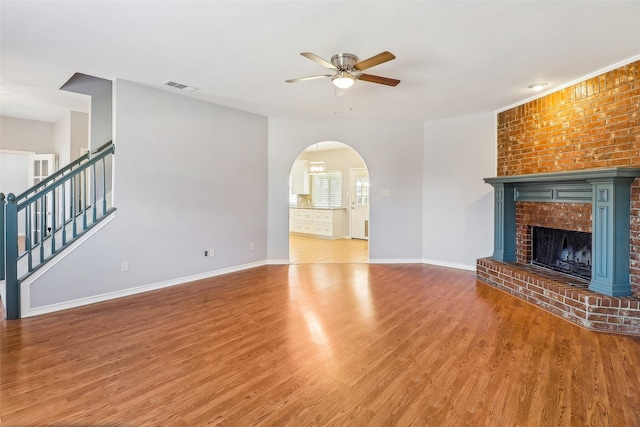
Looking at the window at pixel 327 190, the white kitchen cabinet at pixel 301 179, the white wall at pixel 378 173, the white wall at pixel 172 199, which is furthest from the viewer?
the white kitchen cabinet at pixel 301 179

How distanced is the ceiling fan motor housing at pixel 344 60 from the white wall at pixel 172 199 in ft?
8.38

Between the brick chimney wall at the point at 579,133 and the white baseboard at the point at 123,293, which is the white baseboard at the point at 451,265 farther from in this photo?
the white baseboard at the point at 123,293

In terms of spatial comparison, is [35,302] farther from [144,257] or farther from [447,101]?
[447,101]

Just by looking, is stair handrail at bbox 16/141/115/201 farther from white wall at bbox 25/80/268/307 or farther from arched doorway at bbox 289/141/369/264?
arched doorway at bbox 289/141/369/264

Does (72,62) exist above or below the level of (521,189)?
above

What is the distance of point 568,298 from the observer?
132 inches

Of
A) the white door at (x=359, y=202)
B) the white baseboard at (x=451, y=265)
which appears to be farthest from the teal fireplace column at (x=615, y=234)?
the white door at (x=359, y=202)

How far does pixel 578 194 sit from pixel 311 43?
341 cm

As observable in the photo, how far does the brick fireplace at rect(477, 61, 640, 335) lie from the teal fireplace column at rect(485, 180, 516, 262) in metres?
0.01

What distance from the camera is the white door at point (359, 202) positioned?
934cm

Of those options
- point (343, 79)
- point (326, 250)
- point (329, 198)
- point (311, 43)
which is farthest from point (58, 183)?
point (329, 198)

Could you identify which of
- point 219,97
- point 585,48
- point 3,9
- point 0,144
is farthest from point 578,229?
point 0,144

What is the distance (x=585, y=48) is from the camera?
122 inches

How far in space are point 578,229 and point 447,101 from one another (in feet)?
7.76
